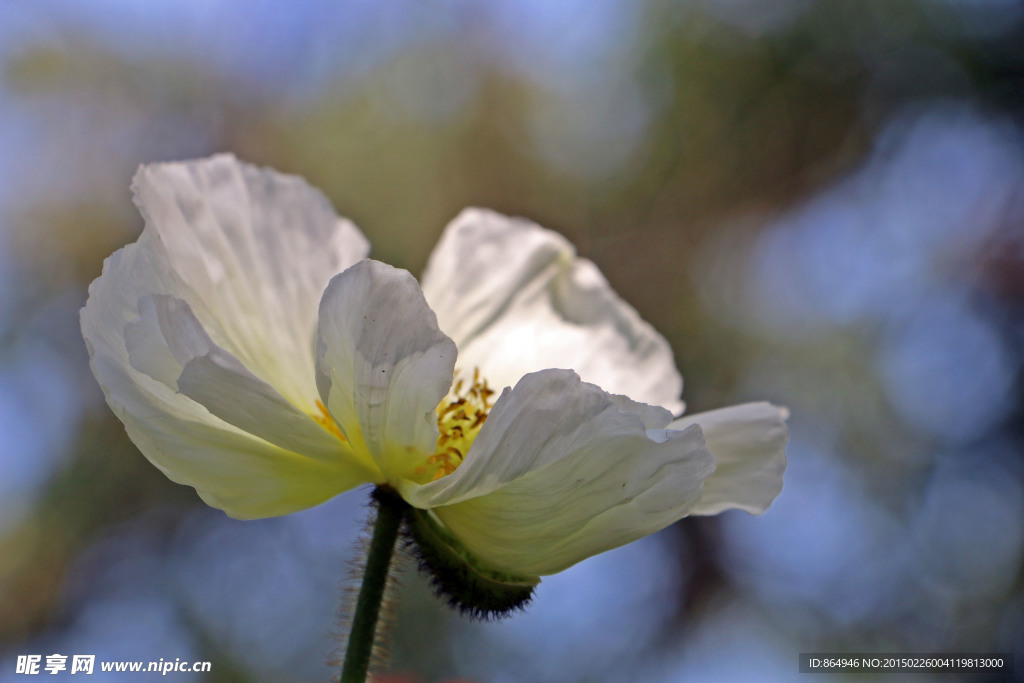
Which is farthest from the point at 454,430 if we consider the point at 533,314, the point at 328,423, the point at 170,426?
the point at 533,314

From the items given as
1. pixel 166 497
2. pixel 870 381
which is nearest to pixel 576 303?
pixel 870 381

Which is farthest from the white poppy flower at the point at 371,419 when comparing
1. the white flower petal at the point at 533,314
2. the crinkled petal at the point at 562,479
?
the white flower petal at the point at 533,314

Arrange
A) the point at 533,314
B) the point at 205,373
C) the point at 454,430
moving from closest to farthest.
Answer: the point at 205,373 < the point at 454,430 < the point at 533,314

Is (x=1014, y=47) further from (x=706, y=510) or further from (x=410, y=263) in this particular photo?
(x=706, y=510)

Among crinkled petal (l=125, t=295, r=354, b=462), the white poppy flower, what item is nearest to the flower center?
the white poppy flower

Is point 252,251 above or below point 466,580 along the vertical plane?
above

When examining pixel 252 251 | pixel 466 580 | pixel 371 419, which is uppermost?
pixel 252 251

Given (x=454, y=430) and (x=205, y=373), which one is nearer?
→ (x=205, y=373)

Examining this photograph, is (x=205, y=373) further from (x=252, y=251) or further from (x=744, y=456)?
(x=744, y=456)
